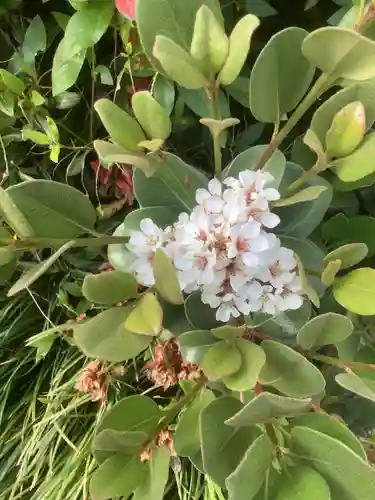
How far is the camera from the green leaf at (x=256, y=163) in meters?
0.59

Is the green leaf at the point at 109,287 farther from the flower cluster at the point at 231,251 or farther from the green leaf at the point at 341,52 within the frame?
the green leaf at the point at 341,52

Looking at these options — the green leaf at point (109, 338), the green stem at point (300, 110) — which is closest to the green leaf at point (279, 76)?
the green stem at point (300, 110)

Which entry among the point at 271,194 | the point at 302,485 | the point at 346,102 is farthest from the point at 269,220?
the point at 302,485

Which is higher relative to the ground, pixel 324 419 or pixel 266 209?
pixel 266 209

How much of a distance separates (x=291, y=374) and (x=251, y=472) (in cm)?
9

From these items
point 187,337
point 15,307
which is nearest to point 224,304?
point 187,337

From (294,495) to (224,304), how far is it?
6.8 inches

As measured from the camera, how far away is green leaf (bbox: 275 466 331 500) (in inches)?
21.8

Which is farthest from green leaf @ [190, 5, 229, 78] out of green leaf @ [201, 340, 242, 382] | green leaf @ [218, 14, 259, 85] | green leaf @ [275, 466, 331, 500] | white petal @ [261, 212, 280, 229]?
green leaf @ [275, 466, 331, 500]

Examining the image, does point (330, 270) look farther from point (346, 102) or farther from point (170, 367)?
point (170, 367)

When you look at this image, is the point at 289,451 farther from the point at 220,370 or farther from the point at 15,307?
the point at 15,307

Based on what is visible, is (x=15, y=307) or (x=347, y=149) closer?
(x=347, y=149)

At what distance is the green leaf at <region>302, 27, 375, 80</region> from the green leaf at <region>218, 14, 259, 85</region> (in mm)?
45

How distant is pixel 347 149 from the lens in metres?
0.56
